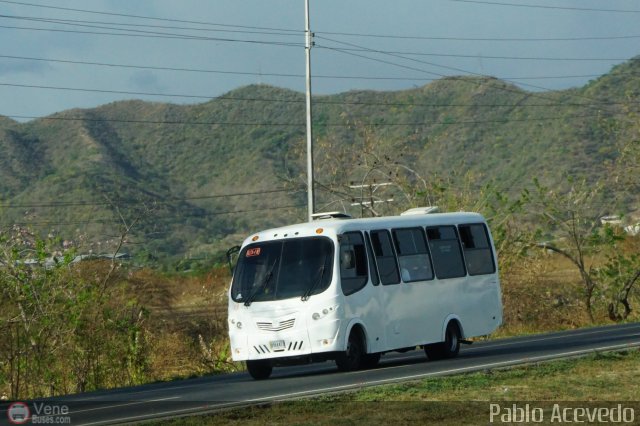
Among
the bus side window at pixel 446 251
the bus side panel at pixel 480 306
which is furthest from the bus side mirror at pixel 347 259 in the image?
the bus side panel at pixel 480 306

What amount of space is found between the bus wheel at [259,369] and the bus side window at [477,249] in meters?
5.47

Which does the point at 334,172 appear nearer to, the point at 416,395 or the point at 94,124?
the point at 416,395

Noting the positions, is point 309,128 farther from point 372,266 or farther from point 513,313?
point 372,266

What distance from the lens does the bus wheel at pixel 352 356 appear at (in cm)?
2181

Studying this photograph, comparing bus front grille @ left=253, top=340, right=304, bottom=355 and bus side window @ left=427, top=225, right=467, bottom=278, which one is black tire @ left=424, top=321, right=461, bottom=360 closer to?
bus side window @ left=427, top=225, right=467, bottom=278

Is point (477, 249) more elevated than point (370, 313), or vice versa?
point (477, 249)

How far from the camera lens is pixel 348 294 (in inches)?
869

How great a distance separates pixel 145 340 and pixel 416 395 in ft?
63.2

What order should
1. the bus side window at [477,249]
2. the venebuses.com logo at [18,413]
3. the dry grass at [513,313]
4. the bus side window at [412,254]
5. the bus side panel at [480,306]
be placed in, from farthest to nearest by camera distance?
the dry grass at [513,313], the bus side window at [477,249], the bus side panel at [480,306], the bus side window at [412,254], the venebuses.com logo at [18,413]

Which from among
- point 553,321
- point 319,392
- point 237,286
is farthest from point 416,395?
point 553,321

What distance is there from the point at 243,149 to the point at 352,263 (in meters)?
123

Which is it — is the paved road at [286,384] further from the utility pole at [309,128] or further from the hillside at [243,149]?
the hillside at [243,149]

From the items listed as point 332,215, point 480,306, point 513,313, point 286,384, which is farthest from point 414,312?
point 513,313

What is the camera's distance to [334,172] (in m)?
51.7
